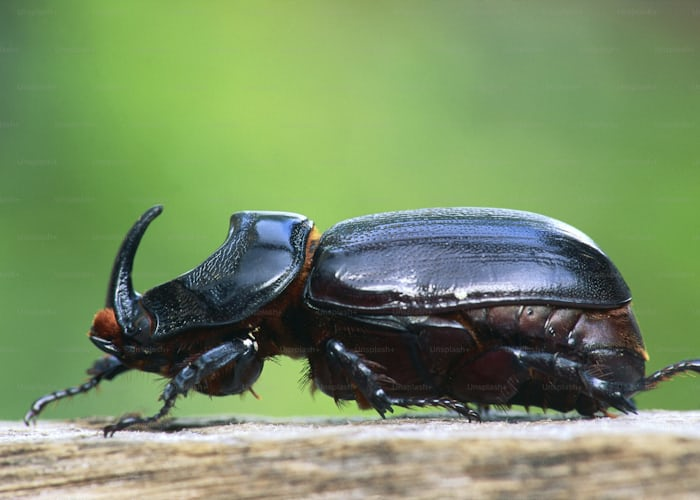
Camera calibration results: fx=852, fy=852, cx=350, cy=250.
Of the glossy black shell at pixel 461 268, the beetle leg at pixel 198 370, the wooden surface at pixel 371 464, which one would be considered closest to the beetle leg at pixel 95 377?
the beetle leg at pixel 198 370

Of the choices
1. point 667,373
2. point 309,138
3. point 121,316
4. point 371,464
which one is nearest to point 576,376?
point 667,373

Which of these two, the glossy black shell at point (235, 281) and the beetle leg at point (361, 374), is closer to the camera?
the beetle leg at point (361, 374)

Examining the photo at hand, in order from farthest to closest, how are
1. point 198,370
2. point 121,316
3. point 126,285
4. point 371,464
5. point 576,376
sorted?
point 126,285 < point 121,316 < point 198,370 < point 576,376 < point 371,464

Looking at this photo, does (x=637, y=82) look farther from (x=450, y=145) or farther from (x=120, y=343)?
(x=120, y=343)

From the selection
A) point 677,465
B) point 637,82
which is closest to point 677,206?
point 637,82

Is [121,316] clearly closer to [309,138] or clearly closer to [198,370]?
[198,370]

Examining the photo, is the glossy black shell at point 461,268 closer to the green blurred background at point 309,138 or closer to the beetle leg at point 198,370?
the beetle leg at point 198,370
